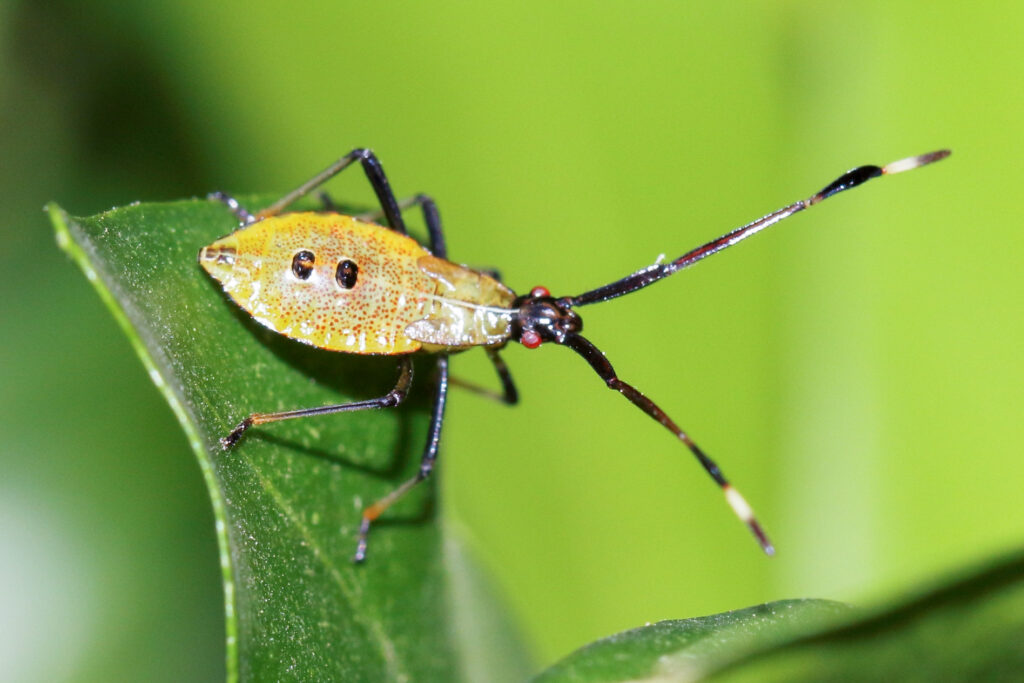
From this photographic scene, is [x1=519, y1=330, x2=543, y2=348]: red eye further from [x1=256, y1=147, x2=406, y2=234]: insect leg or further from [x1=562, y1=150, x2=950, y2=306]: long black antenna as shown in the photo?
[x1=256, y1=147, x2=406, y2=234]: insect leg

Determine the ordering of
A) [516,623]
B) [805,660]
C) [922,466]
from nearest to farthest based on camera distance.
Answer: [805,660] < [516,623] < [922,466]

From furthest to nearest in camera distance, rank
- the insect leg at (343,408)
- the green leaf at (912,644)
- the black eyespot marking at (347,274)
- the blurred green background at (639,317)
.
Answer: the blurred green background at (639,317) → the black eyespot marking at (347,274) → the insect leg at (343,408) → the green leaf at (912,644)

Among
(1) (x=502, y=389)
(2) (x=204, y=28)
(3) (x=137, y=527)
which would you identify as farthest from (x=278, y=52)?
(3) (x=137, y=527)

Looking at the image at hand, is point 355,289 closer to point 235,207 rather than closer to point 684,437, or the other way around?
point 235,207

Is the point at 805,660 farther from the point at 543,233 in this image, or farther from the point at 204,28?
the point at 204,28

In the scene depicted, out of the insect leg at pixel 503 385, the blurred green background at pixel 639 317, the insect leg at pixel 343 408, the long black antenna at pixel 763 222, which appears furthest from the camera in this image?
the insect leg at pixel 503 385

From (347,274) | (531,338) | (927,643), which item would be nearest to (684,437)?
(531,338)

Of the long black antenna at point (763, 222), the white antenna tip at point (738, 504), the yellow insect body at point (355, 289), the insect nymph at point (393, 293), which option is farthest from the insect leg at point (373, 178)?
the white antenna tip at point (738, 504)

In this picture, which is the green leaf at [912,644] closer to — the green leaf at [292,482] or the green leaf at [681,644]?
the green leaf at [681,644]
